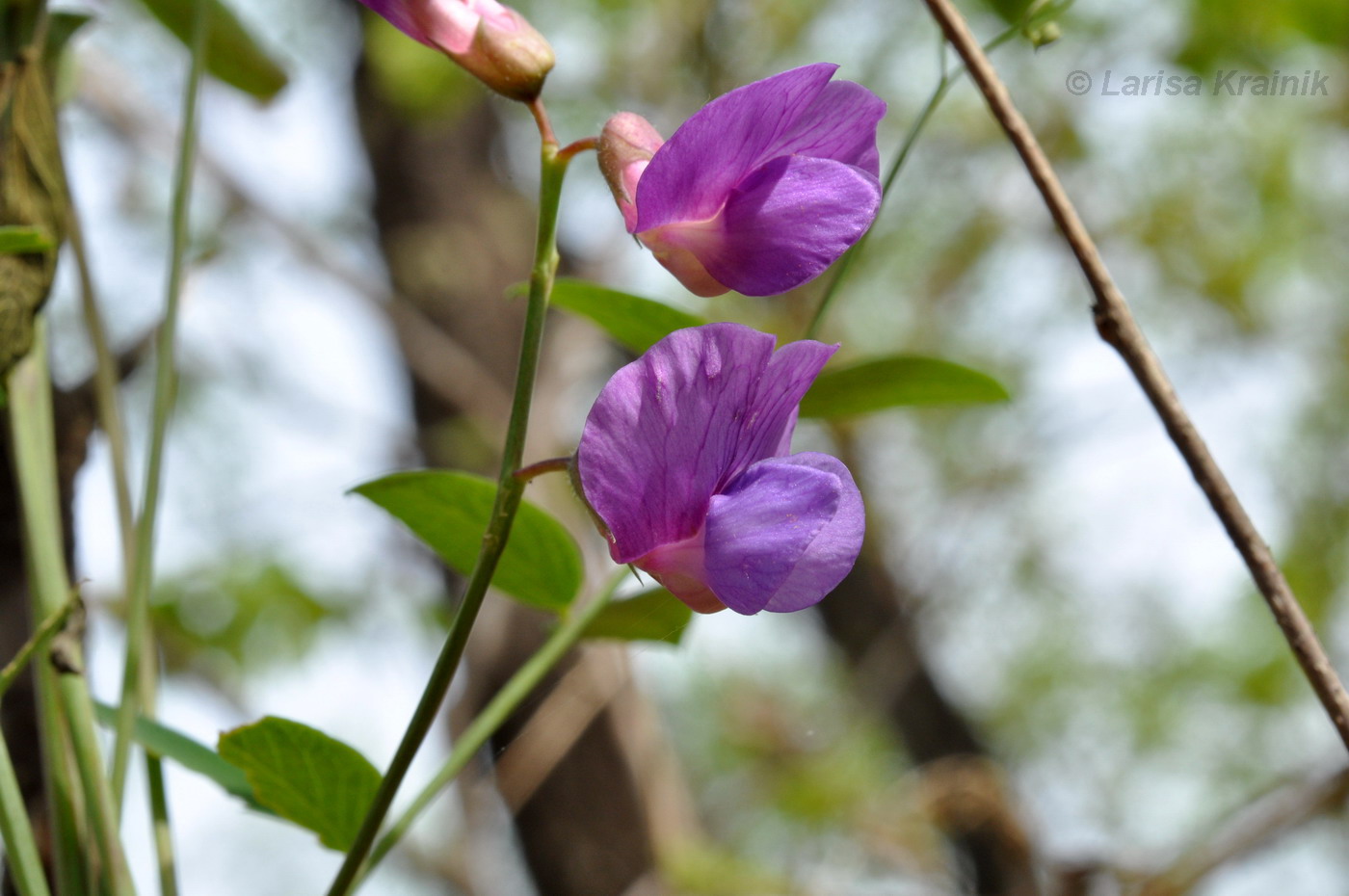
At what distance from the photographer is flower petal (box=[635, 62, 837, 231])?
0.90ft

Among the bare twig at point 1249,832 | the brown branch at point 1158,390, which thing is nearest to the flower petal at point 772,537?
the brown branch at point 1158,390

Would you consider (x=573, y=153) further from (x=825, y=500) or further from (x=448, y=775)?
(x=448, y=775)

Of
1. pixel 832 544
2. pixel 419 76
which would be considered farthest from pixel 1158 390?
pixel 419 76

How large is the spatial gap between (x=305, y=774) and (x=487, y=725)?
64 millimetres

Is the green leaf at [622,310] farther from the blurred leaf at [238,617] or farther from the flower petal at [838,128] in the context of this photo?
the blurred leaf at [238,617]

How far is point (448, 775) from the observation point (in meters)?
0.41

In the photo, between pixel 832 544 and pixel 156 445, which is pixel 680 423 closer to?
pixel 832 544

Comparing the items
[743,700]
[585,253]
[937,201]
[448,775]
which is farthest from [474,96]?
[448,775]

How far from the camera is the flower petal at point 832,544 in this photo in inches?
11.2

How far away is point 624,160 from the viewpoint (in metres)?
0.30

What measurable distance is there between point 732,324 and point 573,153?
61 millimetres

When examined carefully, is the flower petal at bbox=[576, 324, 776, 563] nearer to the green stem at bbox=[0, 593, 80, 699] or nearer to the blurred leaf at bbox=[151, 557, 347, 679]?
the green stem at bbox=[0, 593, 80, 699]

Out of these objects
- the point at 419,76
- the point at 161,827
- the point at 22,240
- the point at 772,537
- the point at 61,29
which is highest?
the point at 419,76

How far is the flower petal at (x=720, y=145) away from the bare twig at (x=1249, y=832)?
70cm
